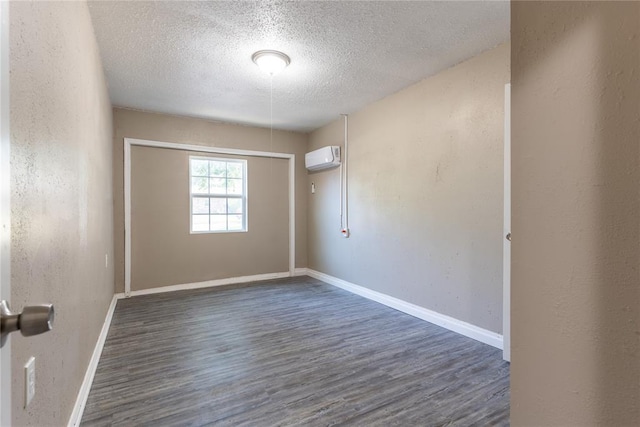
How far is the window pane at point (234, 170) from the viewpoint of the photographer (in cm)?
489

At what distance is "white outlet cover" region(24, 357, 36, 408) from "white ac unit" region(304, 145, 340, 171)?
3.84 m

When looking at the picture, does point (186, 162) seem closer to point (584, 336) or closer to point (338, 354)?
point (338, 354)

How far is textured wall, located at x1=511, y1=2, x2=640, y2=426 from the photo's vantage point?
0.65 metres

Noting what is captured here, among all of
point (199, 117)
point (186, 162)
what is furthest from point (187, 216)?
point (199, 117)

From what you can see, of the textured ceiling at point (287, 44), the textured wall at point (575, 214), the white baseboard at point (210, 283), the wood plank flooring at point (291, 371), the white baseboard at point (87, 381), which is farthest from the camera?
the white baseboard at point (210, 283)

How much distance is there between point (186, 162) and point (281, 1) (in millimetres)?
3035

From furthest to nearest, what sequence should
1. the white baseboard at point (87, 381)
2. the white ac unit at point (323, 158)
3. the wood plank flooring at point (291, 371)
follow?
the white ac unit at point (323, 158), the wood plank flooring at point (291, 371), the white baseboard at point (87, 381)

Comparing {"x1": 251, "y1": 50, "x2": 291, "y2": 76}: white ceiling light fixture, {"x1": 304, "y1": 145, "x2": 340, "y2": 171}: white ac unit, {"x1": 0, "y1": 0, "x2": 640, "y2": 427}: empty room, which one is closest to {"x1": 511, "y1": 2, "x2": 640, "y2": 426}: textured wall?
{"x1": 0, "y1": 0, "x2": 640, "y2": 427}: empty room

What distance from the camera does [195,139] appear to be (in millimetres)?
4543

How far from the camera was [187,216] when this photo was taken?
453 centimetres

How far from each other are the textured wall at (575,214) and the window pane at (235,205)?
14.6ft

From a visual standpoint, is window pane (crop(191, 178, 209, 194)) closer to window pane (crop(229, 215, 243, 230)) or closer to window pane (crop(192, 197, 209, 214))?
window pane (crop(192, 197, 209, 214))

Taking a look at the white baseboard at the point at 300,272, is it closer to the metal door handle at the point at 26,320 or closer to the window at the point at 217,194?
the window at the point at 217,194

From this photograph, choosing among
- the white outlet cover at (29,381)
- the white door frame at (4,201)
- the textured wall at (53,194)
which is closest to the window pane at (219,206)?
the textured wall at (53,194)
